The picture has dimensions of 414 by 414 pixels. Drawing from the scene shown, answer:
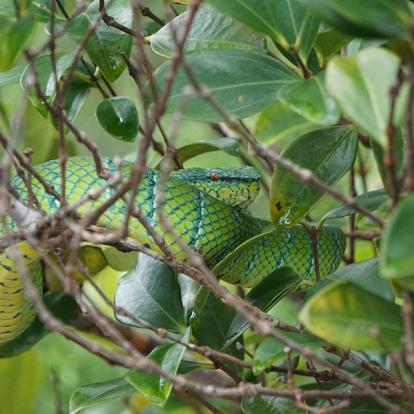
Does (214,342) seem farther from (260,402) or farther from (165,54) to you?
(165,54)

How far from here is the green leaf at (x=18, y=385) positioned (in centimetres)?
209

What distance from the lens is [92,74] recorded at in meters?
1.67

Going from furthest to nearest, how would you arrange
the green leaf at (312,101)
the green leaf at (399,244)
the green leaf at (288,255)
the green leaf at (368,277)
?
the green leaf at (288,255) < the green leaf at (368,277) < the green leaf at (312,101) < the green leaf at (399,244)

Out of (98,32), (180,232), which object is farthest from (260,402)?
(98,32)

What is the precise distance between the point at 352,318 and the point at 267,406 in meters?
0.47

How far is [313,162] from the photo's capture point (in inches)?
50.2

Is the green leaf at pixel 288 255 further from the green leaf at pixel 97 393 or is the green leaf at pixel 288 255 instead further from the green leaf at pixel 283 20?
the green leaf at pixel 283 20

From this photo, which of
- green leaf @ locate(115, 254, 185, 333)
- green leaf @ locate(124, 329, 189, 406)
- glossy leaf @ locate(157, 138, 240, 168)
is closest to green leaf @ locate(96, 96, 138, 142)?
green leaf @ locate(115, 254, 185, 333)

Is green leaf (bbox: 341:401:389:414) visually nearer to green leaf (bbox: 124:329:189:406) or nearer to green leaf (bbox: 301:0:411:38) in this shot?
green leaf (bbox: 124:329:189:406)

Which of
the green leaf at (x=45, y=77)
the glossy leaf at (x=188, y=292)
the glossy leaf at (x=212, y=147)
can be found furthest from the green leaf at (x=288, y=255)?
the green leaf at (x=45, y=77)

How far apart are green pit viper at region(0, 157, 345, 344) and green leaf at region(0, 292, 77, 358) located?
0.04 metres

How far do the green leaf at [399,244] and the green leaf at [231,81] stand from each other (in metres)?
0.41

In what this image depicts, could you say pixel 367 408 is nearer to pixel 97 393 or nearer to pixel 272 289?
pixel 272 289

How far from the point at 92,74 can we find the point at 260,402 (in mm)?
718
